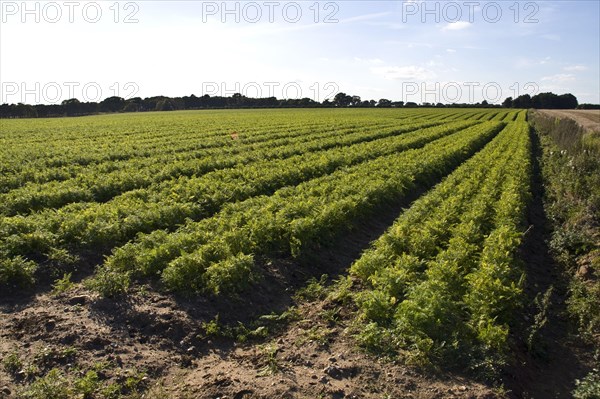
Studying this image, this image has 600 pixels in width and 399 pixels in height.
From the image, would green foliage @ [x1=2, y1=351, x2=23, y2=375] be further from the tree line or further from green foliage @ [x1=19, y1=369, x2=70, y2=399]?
the tree line

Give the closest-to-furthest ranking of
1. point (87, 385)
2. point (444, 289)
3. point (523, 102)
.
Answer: point (87, 385) → point (444, 289) → point (523, 102)

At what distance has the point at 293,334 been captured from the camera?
6484mm

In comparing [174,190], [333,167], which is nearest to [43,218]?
[174,190]

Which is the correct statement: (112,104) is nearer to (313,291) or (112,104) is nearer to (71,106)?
(71,106)

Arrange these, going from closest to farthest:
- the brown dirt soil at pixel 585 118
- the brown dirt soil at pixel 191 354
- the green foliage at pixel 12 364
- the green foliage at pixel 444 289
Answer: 1. the brown dirt soil at pixel 191 354
2. the green foliage at pixel 12 364
3. the green foliage at pixel 444 289
4. the brown dirt soil at pixel 585 118

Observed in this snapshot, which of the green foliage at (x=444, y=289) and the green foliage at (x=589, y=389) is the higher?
the green foliage at (x=444, y=289)

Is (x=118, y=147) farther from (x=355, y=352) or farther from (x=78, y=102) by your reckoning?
(x=78, y=102)

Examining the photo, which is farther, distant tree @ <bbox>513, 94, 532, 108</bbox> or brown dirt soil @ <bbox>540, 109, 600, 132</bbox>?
distant tree @ <bbox>513, 94, 532, 108</bbox>

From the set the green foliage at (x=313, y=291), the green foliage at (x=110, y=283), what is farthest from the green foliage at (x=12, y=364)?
the green foliage at (x=313, y=291)

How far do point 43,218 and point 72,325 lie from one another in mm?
4382

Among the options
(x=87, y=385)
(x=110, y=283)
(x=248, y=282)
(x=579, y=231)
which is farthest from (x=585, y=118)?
(x=87, y=385)

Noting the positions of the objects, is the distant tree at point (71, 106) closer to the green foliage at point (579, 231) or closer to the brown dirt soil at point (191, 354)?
the green foliage at point (579, 231)

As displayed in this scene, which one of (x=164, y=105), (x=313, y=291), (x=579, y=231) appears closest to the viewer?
(x=313, y=291)

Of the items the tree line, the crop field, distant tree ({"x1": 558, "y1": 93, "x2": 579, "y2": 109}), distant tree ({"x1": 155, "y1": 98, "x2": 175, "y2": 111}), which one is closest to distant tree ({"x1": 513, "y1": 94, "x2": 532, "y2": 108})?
the tree line
